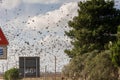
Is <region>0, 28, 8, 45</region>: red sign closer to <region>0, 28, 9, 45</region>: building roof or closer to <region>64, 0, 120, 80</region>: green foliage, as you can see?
<region>0, 28, 9, 45</region>: building roof

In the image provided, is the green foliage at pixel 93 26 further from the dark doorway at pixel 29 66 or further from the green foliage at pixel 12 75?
the green foliage at pixel 12 75

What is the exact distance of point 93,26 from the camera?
192 ft

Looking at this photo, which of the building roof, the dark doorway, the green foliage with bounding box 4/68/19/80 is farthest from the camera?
the green foliage with bounding box 4/68/19/80

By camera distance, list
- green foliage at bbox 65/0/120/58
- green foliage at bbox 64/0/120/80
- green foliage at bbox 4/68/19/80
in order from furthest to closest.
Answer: green foliage at bbox 4/68/19/80, green foliage at bbox 65/0/120/58, green foliage at bbox 64/0/120/80

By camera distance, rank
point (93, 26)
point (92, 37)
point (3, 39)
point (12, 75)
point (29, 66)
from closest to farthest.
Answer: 1. point (3, 39)
2. point (92, 37)
3. point (93, 26)
4. point (29, 66)
5. point (12, 75)

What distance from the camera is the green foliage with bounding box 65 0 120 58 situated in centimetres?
5722

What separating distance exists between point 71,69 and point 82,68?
1634 millimetres

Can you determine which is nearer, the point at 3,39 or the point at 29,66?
the point at 3,39

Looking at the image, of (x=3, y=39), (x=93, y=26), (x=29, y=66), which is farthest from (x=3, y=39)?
(x=29, y=66)

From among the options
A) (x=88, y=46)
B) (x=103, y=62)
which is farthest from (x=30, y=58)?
(x=103, y=62)

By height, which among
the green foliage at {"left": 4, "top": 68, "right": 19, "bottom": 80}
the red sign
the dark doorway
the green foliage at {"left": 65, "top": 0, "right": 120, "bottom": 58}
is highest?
the green foliage at {"left": 65, "top": 0, "right": 120, "bottom": 58}

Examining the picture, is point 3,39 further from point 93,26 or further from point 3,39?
point 93,26

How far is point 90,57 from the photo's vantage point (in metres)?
52.9

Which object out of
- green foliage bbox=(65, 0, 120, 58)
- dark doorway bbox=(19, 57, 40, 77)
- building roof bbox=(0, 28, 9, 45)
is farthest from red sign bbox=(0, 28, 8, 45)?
dark doorway bbox=(19, 57, 40, 77)
